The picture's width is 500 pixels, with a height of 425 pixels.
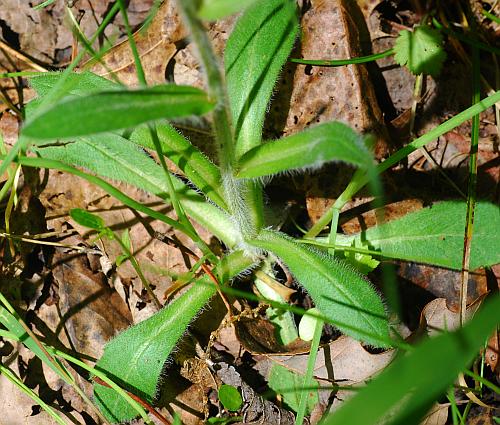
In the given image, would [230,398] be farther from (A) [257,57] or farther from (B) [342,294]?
(A) [257,57]

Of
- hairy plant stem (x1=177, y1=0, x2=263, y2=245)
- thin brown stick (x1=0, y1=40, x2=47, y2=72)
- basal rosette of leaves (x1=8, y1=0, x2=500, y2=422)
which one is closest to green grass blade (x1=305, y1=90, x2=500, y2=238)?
basal rosette of leaves (x1=8, y1=0, x2=500, y2=422)

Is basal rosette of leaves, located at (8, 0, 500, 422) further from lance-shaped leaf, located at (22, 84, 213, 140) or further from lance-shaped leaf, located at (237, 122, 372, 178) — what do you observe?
lance-shaped leaf, located at (22, 84, 213, 140)

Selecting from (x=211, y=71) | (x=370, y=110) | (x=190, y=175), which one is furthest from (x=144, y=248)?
(x=211, y=71)

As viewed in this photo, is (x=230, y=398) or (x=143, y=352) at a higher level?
(x=143, y=352)

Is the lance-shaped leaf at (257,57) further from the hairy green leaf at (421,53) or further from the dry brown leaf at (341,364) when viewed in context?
the dry brown leaf at (341,364)

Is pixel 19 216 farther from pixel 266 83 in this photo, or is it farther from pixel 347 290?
pixel 347 290

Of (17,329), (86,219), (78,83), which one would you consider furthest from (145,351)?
(78,83)

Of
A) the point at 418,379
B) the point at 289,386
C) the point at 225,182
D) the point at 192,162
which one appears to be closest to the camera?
the point at 418,379
